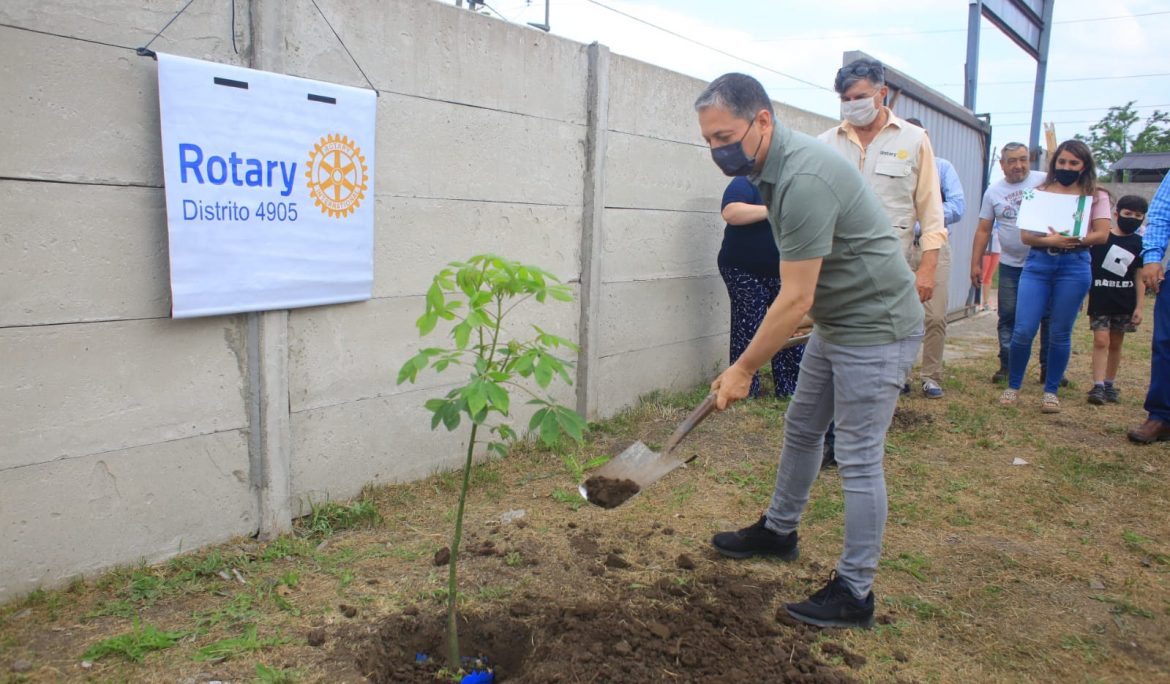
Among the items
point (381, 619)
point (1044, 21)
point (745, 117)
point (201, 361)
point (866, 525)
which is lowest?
point (381, 619)

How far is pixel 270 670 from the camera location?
246 cm

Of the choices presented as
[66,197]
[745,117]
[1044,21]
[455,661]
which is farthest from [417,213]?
[1044,21]

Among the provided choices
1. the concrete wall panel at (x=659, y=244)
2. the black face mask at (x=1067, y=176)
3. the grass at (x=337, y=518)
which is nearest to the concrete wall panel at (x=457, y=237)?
the concrete wall panel at (x=659, y=244)

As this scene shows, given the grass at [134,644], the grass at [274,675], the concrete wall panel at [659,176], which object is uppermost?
the concrete wall panel at [659,176]

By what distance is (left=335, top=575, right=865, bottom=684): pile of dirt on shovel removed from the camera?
2.50m

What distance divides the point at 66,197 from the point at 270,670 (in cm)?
169

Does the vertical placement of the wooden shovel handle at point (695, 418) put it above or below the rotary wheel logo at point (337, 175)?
below

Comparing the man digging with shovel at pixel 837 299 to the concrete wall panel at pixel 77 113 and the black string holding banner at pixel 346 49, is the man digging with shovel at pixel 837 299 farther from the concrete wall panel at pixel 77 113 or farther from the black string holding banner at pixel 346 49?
the concrete wall panel at pixel 77 113

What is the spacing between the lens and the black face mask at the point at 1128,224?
6.13 metres

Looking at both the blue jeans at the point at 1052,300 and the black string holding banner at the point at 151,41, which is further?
the blue jeans at the point at 1052,300

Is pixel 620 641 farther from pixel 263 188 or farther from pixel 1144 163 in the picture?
pixel 1144 163

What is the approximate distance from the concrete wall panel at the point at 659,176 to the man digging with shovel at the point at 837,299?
7.65ft

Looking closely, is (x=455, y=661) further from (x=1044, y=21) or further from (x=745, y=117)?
(x=1044, y=21)

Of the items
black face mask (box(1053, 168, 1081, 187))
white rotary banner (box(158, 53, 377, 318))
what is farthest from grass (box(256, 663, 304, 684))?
black face mask (box(1053, 168, 1081, 187))
